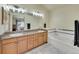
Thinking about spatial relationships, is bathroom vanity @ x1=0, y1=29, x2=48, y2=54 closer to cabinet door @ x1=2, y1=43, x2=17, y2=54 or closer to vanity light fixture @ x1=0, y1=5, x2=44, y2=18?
cabinet door @ x1=2, y1=43, x2=17, y2=54

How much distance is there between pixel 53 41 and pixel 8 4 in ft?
7.53

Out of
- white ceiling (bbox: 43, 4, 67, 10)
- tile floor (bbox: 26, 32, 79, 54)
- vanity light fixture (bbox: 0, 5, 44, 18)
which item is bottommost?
tile floor (bbox: 26, 32, 79, 54)

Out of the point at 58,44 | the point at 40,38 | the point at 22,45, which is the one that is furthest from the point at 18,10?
the point at 58,44

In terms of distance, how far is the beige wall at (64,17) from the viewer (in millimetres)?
3730

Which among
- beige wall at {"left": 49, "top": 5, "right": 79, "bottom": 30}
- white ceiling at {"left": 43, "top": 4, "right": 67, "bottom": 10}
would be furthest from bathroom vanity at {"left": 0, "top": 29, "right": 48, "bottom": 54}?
white ceiling at {"left": 43, "top": 4, "right": 67, "bottom": 10}

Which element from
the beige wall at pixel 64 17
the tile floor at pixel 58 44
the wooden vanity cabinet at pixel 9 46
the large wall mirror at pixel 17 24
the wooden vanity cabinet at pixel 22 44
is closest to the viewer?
the wooden vanity cabinet at pixel 9 46

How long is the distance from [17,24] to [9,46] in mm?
981

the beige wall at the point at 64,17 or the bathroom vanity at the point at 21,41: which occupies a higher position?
the beige wall at the point at 64,17

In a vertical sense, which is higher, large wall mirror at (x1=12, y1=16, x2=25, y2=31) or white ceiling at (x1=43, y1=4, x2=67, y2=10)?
white ceiling at (x1=43, y1=4, x2=67, y2=10)

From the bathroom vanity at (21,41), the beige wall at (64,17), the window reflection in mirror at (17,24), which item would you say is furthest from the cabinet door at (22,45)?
the beige wall at (64,17)

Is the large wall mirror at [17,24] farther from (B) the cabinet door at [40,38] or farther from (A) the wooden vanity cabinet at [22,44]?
(B) the cabinet door at [40,38]

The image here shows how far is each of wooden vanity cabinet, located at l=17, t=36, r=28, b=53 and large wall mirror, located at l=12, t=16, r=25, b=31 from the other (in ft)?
1.48

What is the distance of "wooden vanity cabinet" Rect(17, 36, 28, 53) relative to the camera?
3239 mm

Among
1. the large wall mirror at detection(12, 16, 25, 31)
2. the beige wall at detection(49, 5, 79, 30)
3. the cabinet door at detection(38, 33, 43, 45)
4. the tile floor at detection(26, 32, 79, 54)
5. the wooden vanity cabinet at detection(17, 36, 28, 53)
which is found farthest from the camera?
the cabinet door at detection(38, 33, 43, 45)
